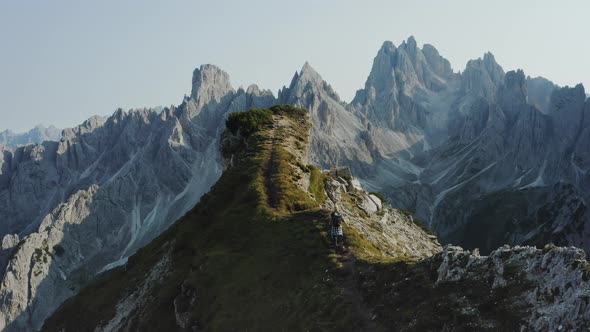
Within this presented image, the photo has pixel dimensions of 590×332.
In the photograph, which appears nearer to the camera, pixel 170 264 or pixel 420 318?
pixel 420 318

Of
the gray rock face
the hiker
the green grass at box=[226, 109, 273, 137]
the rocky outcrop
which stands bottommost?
the gray rock face

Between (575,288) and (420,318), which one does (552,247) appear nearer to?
(575,288)

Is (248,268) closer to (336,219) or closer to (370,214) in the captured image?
(336,219)

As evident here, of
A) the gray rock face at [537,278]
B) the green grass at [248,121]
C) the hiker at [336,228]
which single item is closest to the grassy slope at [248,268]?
the hiker at [336,228]

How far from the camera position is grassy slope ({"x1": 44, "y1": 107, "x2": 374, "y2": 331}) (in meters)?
42.6

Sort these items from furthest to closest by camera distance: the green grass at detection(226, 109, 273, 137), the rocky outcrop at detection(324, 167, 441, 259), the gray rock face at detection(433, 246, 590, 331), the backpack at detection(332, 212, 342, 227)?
the green grass at detection(226, 109, 273, 137) < the rocky outcrop at detection(324, 167, 441, 259) < the backpack at detection(332, 212, 342, 227) < the gray rock face at detection(433, 246, 590, 331)

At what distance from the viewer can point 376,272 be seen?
41.1 metres

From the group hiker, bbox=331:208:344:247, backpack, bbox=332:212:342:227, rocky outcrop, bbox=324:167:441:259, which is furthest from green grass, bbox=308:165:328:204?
backpack, bbox=332:212:342:227

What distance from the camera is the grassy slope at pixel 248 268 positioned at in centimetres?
4262

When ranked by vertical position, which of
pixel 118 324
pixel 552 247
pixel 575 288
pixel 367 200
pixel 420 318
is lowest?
pixel 118 324

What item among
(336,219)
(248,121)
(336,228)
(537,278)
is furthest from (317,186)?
(537,278)

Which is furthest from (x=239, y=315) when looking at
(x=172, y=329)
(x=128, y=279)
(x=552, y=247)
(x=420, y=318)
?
(x=128, y=279)

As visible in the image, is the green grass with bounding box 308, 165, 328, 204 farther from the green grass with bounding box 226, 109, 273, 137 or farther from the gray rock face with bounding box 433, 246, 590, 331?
the gray rock face with bounding box 433, 246, 590, 331

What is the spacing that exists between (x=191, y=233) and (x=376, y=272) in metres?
37.3
